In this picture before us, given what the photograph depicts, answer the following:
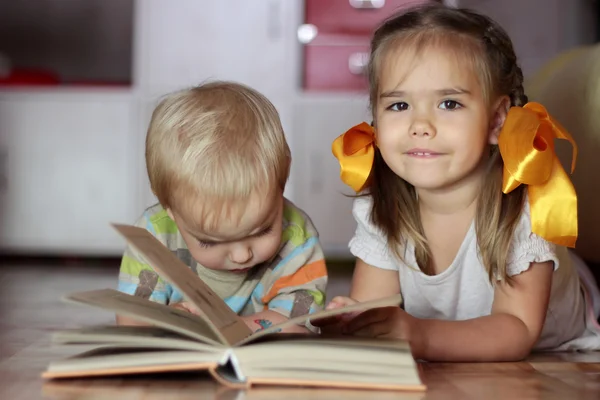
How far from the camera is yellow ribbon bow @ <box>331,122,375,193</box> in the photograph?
1206mm

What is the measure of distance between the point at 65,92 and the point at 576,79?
1.72 meters

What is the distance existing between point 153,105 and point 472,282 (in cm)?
180

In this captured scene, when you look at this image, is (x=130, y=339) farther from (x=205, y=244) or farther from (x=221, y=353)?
(x=205, y=244)

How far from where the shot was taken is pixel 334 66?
284 centimetres

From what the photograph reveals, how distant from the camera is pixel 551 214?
3.62ft

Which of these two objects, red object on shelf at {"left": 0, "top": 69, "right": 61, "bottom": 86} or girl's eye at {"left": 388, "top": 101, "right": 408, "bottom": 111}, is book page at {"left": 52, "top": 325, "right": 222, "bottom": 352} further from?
red object on shelf at {"left": 0, "top": 69, "right": 61, "bottom": 86}

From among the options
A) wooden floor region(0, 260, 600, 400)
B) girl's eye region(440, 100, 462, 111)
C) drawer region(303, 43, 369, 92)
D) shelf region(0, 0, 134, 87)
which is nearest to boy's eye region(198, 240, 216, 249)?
wooden floor region(0, 260, 600, 400)

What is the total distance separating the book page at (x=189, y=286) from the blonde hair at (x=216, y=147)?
0.15 m

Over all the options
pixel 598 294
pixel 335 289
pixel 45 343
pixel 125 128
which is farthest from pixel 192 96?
pixel 125 128

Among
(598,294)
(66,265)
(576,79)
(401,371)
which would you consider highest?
(576,79)

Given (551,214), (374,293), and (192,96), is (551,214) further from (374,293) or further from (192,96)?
(192,96)

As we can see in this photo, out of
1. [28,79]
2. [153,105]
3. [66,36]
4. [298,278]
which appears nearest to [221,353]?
[298,278]

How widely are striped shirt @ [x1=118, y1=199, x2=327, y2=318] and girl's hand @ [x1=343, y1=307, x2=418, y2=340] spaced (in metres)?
0.14

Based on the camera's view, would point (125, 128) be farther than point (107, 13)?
No
